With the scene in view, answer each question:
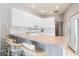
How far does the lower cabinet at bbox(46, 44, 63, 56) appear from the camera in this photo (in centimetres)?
146

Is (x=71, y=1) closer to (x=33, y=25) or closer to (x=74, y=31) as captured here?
(x=74, y=31)

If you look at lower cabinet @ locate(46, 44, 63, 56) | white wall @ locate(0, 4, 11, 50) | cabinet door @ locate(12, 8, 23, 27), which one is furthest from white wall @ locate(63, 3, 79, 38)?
white wall @ locate(0, 4, 11, 50)

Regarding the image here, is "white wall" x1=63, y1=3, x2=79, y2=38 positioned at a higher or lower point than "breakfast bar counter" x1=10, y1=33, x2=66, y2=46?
higher

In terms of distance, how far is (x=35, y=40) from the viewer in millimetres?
1493

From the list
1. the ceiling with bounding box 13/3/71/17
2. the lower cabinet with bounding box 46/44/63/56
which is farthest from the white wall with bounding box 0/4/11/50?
the lower cabinet with bounding box 46/44/63/56

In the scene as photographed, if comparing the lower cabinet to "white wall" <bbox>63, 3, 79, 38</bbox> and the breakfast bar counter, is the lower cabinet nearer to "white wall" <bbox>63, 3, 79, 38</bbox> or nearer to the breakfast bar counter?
the breakfast bar counter

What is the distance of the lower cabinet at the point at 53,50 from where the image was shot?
1.46 metres

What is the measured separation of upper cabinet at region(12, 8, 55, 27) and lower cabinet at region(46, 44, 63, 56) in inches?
10.0

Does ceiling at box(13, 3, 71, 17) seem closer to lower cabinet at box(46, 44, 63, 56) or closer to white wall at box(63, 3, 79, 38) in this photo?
white wall at box(63, 3, 79, 38)

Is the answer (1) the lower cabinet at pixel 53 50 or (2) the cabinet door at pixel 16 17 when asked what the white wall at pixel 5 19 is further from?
(1) the lower cabinet at pixel 53 50

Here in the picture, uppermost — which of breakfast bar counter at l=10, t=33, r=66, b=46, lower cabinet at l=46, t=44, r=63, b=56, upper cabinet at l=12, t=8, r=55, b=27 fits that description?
upper cabinet at l=12, t=8, r=55, b=27

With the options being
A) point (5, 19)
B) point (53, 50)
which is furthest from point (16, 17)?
point (53, 50)

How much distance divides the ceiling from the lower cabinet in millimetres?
390

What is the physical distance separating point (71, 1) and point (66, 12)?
14 cm
